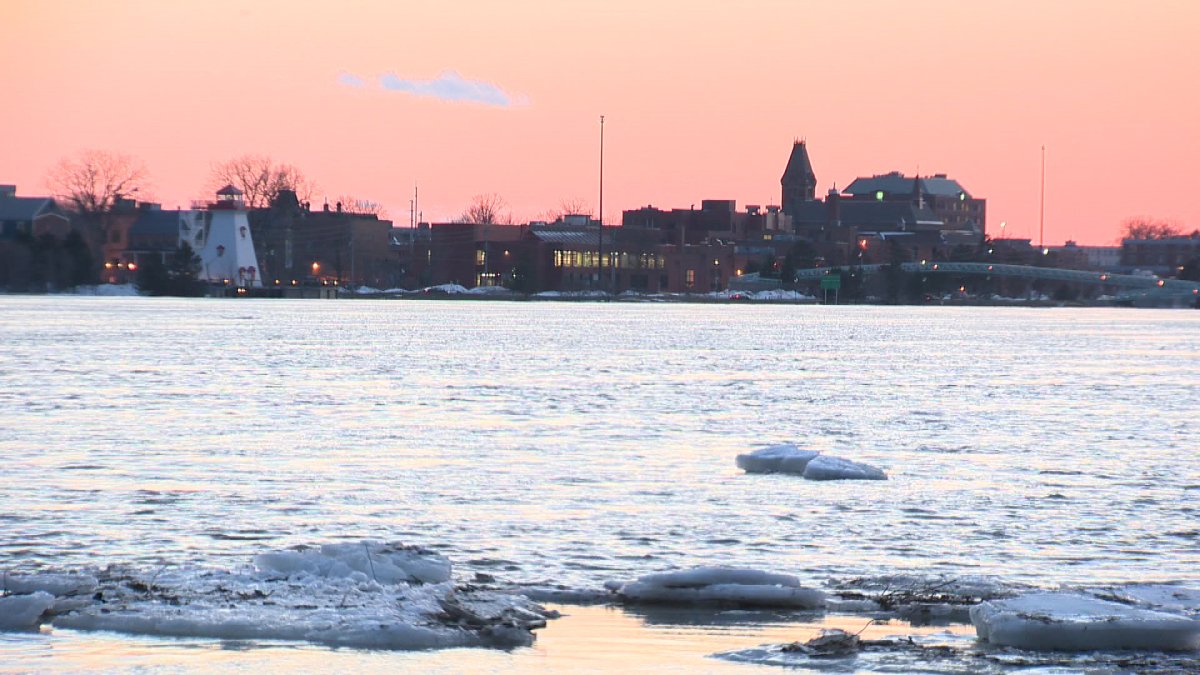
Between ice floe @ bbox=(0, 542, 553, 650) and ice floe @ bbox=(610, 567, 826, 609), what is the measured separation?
98cm

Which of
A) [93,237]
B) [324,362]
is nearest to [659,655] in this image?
[324,362]

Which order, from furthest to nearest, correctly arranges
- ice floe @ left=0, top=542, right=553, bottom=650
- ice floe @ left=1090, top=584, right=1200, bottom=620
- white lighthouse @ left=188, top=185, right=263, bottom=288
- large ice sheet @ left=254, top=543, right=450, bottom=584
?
white lighthouse @ left=188, top=185, right=263, bottom=288, large ice sheet @ left=254, top=543, right=450, bottom=584, ice floe @ left=1090, top=584, right=1200, bottom=620, ice floe @ left=0, top=542, right=553, bottom=650

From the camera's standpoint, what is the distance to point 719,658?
40.3 ft

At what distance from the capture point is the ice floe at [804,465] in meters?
23.3

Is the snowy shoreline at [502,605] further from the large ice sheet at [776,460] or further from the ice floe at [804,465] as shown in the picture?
the large ice sheet at [776,460]

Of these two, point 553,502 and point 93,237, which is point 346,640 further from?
point 93,237

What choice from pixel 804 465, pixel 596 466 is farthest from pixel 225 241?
pixel 804 465

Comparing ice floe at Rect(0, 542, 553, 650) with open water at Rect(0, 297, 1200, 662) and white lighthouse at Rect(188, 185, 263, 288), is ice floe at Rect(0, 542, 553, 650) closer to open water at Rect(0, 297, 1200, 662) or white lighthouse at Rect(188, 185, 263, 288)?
open water at Rect(0, 297, 1200, 662)

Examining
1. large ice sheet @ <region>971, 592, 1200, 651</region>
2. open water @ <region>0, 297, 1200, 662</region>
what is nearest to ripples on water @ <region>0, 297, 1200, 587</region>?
open water @ <region>0, 297, 1200, 662</region>

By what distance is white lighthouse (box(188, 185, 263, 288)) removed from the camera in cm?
17238

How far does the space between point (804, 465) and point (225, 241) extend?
6178 inches

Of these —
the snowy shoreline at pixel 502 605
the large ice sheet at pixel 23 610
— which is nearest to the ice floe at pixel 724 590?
the snowy shoreline at pixel 502 605

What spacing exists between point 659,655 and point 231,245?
168 m

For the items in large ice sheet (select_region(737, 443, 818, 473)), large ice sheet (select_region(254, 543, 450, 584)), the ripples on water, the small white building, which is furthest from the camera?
the small white building
